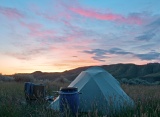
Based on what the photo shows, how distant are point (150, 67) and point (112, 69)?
10.6m

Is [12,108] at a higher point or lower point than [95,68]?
lower

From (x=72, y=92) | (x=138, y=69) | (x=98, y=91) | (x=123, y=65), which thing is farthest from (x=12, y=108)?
(x=123, y=65)

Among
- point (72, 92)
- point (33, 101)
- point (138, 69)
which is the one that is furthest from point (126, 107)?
point (138, 69)

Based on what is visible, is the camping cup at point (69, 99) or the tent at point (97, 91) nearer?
the camping cup at point (69, 99)

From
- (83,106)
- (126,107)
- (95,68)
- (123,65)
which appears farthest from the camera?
(123,65)

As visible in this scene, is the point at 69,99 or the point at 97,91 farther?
the point at 97,91

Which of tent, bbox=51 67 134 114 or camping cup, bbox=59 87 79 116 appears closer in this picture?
camping cup, bbox=59 87 79 116

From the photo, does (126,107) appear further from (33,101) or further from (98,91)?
(33,101)

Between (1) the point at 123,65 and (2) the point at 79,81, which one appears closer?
(2) the point at 79,81

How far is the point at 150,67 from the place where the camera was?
68.4m

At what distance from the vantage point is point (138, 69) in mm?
68562

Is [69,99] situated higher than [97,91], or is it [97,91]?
[97,91]

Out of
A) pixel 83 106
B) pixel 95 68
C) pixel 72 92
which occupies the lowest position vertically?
pixel 83 106

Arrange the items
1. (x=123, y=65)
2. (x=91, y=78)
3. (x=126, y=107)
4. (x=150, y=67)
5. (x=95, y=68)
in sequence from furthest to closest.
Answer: (x=123, y=65) < (x=150, y=67) < (x=95, y=68) < (x=91, y=78) < (x=126, y=107)
